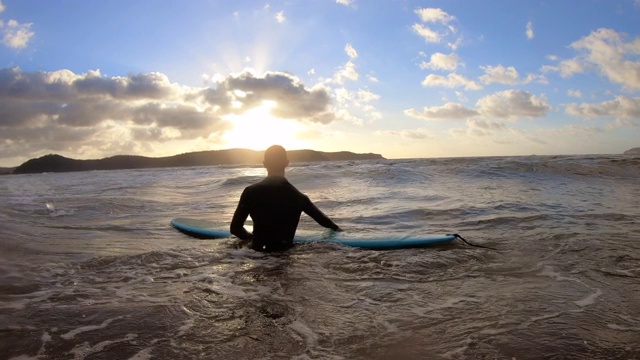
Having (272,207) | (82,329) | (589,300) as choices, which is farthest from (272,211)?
(589,300)

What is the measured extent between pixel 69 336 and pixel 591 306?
3.76m

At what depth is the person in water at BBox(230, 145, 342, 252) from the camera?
5.21m

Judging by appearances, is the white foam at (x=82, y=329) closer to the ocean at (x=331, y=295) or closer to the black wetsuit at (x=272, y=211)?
the ocean at (x=331, y=295)

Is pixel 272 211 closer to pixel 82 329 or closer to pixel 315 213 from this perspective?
pixel 315 213

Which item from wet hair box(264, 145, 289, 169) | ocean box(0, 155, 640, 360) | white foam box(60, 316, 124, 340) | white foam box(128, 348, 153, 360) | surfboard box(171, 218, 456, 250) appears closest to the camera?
white foam box(128, 348, 153, 360)

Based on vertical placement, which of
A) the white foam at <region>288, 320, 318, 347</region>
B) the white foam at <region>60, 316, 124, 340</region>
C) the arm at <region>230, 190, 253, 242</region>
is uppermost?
the arm at <region>230, 190, 253, 242</region>

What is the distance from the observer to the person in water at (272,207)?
5206 millimetres

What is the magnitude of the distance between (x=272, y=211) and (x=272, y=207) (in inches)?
2.3

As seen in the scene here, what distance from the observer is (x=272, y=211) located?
530 cm

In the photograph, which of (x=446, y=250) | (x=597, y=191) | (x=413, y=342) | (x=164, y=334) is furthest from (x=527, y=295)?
→ (x=597, y=191)

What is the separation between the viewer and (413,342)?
2.78 meters

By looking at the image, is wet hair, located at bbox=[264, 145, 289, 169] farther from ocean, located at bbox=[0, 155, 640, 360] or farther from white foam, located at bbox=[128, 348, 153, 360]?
white foam, located at bbox=[128, 348, 153, 360]

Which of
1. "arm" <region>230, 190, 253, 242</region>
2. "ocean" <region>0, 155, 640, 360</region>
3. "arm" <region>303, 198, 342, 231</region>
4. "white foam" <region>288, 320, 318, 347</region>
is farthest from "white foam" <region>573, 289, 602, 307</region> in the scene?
"arm" <region>230, 190, 253, 242</region>

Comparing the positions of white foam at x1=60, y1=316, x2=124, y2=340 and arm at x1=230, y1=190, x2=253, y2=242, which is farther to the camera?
arm at x1=230, y1=190, x2=253, y2=242
